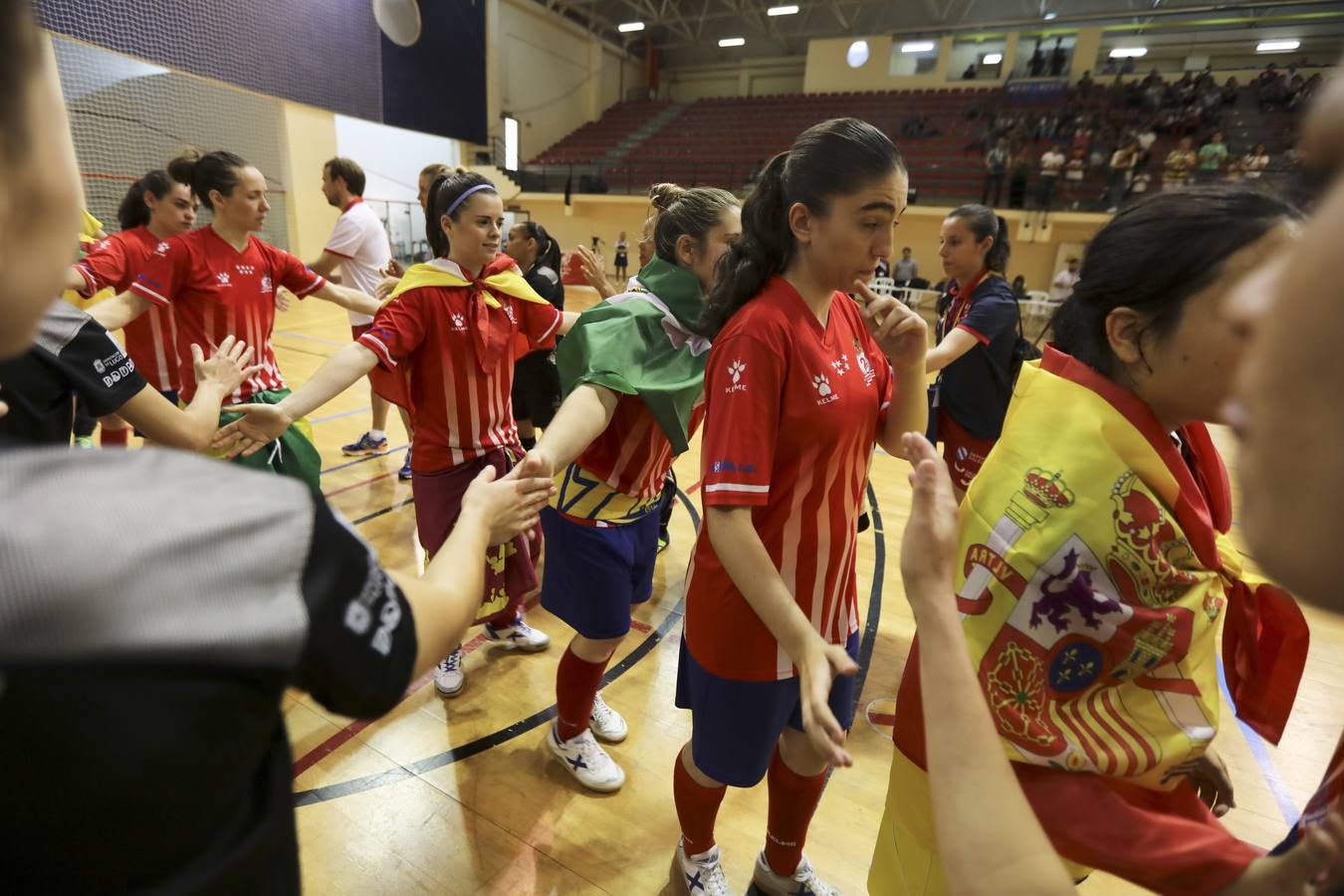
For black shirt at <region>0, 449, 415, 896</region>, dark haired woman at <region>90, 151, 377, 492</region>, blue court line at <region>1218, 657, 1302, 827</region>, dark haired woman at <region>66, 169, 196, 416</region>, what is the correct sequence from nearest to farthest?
1. black shirt at <region>0, 449, 415, 896</region>
2. blue court line at <region>1218, 657, 1302, 827</region>
3. dark haired woman at <region>90, 151, 377, 492</region>
4. dark haired woman at <region>66, 169, 196, 416</region>

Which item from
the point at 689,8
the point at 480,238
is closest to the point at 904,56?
the point at 689,8

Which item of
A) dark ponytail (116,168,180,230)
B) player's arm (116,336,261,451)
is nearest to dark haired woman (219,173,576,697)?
player's arm (116,336,261,451)

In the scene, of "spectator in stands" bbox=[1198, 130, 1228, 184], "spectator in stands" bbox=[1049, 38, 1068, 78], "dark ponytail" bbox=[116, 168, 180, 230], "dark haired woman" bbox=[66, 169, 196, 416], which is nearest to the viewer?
"dark haired woman" bbox=[66, 169, 196, 416]

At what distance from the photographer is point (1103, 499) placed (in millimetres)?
908

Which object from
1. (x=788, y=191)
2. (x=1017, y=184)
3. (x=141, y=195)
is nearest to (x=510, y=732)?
(x=788, y=191)

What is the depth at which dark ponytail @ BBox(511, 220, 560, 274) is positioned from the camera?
162 inches

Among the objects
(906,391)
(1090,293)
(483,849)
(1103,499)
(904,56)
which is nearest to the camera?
(1103,499)

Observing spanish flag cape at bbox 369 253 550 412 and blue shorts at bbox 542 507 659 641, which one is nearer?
blue shorts at bbox 542 507 659 641

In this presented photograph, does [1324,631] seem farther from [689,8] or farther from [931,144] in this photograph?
[689,8]

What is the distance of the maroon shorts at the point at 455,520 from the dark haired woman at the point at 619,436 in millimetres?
493

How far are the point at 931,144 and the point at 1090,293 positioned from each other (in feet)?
63.1

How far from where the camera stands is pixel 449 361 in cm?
244

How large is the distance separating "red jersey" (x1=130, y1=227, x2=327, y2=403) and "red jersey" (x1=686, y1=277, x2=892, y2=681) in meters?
2.47

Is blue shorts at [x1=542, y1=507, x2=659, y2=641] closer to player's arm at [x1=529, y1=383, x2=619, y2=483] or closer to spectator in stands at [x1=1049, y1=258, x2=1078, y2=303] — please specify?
player's arm at [x1=529, y1=383, x2=619, y2=483]
